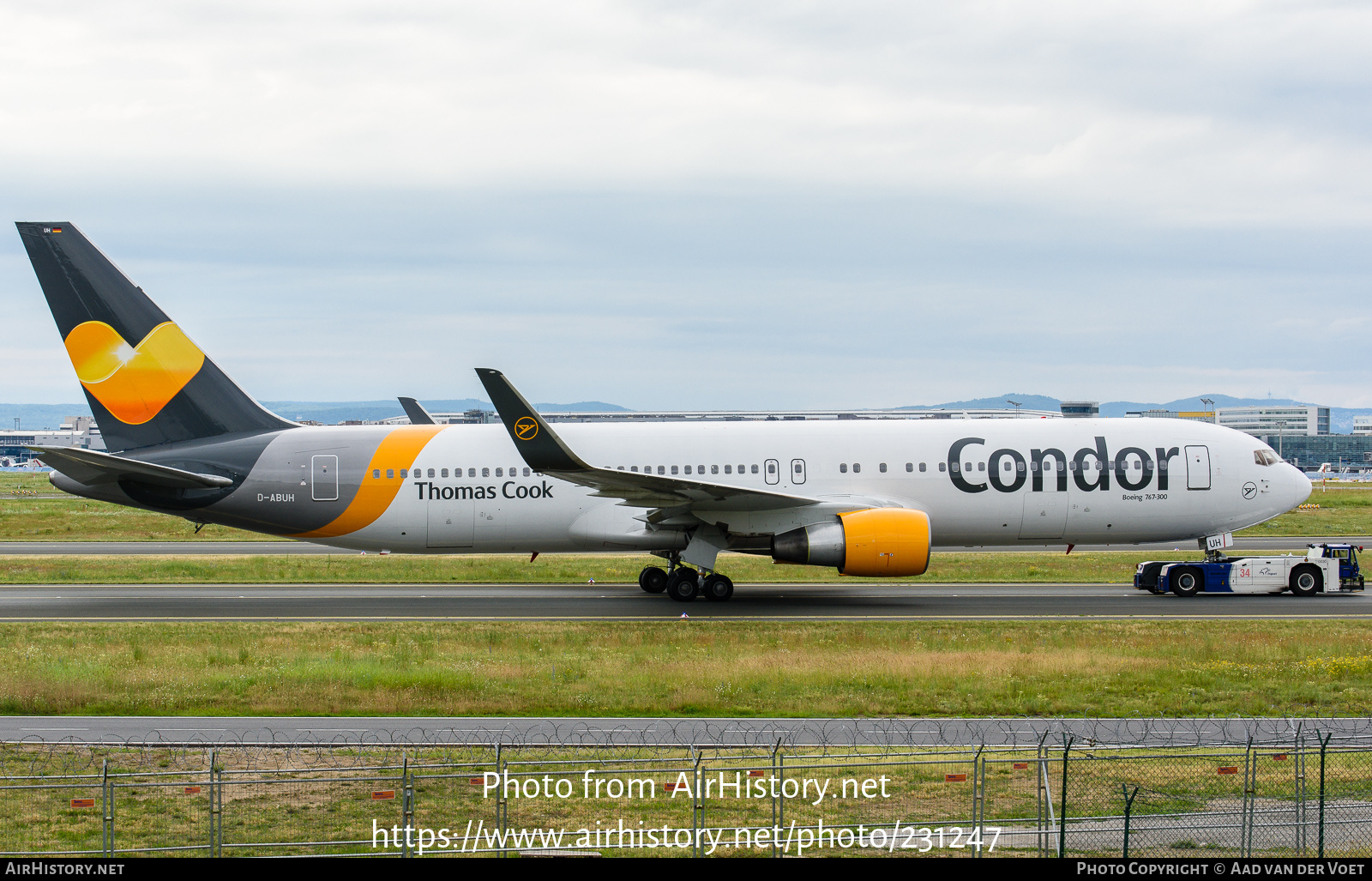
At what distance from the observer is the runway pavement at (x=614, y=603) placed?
27516mm

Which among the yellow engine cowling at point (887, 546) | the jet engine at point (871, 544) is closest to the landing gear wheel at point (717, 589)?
the jet engine at point (871, 544)

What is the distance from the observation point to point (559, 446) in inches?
1048

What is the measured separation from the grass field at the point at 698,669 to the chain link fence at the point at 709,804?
335cm

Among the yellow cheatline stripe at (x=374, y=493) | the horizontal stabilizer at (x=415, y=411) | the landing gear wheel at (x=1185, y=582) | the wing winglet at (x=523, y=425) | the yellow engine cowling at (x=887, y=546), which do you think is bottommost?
the landing gear wheel at (x=1185, y=582)

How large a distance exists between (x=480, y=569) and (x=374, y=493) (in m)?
8.74

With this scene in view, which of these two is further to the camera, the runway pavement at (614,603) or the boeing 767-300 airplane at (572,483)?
the boeing 767-300 airplane at (572,483)

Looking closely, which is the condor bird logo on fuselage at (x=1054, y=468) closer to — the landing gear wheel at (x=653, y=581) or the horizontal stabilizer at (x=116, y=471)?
the landing gear wheel at (x=653, y=581)

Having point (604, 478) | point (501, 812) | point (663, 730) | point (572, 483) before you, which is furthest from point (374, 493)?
point (501, 812)

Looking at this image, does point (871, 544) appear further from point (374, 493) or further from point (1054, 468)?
point (374, 493)

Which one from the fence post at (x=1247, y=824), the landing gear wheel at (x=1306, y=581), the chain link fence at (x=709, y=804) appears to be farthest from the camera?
the landing gear wheel at (x=1306, y=581)

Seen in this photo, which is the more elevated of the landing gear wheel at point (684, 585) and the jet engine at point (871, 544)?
the jet engine at point (871, 544)

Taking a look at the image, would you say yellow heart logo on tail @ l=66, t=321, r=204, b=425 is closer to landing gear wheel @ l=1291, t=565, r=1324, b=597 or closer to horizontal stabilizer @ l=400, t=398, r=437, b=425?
horizontal stabilizer @ l=400, t=398, r=437, b=425

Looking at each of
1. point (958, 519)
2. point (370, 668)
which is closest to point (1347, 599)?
point (958, 519)

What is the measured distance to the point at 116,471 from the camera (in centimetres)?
2906
